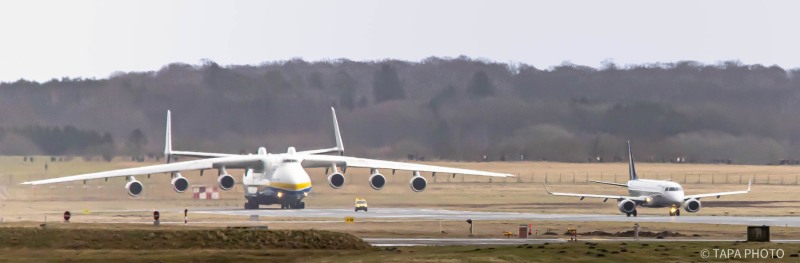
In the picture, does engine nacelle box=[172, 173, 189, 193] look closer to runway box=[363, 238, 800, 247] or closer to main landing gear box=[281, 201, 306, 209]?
main landing gear box=[281, 201, 306, 209]

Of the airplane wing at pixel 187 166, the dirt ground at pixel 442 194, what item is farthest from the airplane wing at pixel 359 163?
the airplane wing at pixel 187 166

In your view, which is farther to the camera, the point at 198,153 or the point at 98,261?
the point at 198,153

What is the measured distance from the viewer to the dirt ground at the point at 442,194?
9519cm

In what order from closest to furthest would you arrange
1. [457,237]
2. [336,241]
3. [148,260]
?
1. [148,260]
2. [336,241]
3. [457,237]

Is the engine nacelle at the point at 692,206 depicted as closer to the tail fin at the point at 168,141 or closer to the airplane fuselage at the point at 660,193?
the airplane fuselage at the point at 660,193

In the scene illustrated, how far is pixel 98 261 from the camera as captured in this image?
5809 centimetres

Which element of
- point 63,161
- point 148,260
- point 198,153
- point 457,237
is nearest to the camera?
point 148,260

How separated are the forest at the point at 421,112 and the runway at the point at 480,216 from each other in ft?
54.2

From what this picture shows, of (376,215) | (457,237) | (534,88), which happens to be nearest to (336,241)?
(457,237)

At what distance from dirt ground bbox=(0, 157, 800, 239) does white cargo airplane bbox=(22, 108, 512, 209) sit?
2.10 m

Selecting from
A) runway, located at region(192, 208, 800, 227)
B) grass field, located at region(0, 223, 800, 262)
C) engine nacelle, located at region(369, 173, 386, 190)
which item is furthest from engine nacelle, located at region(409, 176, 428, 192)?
grass field, located at region(0, 223, 800, 262)

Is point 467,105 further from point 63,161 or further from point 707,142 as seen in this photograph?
point 63,161

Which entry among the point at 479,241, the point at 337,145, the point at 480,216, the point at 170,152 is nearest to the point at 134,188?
the point at 170,152

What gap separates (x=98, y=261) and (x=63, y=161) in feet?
208
